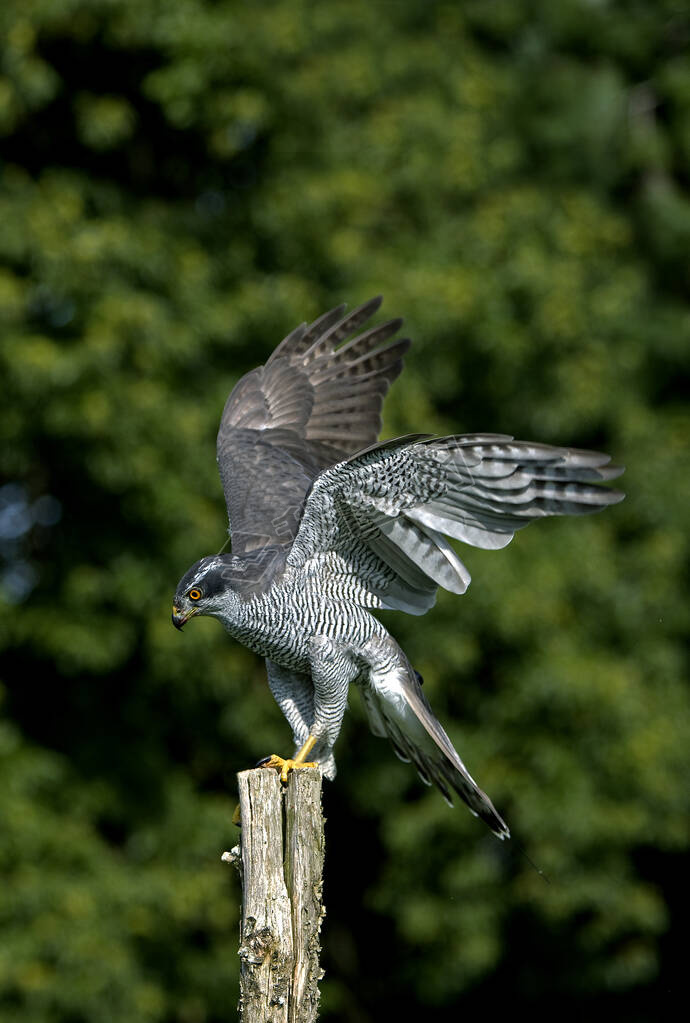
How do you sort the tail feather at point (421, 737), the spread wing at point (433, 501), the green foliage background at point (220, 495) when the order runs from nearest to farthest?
the spread wing at point (433, 501), the tail feather at point (421, 737), the green foliage background at point (220, 495)

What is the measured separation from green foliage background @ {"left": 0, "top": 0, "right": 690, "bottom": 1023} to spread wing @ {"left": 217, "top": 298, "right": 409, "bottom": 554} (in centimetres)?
282

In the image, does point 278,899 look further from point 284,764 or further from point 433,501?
point 433,501

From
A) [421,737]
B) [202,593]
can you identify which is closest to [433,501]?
A: [202,593]

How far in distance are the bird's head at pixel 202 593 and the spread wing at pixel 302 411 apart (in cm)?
86

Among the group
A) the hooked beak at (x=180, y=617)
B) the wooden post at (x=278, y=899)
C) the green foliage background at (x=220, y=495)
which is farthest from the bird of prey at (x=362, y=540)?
the green foliage background at (x=220, y=495)

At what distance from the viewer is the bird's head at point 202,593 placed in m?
4.88

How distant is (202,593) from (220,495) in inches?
195

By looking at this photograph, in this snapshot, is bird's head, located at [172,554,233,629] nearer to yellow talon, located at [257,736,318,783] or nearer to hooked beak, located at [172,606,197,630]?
hooked beak, located at [172,606,197,630]

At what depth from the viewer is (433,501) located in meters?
4.65

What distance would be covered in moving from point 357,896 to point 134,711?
3082mm

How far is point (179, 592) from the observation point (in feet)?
16.0

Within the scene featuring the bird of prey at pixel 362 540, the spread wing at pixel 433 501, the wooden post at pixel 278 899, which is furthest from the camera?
the bird of prey at pixel 362 540

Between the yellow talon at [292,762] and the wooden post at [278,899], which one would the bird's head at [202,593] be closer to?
the yellow talon at [292,762]

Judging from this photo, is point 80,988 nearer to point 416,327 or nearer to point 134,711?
point 134,711
